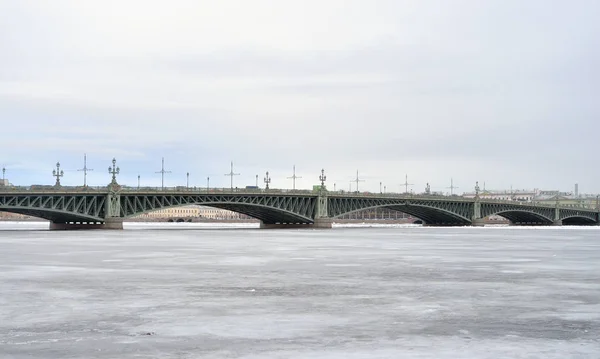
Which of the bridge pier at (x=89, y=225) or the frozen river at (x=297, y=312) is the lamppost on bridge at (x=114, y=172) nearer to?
the bridge pier at (x=89, y=225)

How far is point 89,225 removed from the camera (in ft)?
387

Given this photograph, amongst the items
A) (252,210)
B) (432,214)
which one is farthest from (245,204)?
(432,214)

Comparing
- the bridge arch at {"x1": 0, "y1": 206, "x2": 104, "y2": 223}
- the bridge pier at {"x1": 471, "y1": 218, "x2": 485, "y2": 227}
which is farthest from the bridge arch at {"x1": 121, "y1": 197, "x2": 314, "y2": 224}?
the bridge pier at {"x1": 471, "y1": 218, "x2": 485, "y2": 227}

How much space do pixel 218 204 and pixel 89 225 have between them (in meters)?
18.5

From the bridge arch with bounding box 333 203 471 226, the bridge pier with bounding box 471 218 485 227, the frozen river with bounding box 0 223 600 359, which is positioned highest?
the bridge arch with bounding box 333 203 471 226

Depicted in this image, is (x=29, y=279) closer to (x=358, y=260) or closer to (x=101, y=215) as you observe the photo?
(x=358, y=260)

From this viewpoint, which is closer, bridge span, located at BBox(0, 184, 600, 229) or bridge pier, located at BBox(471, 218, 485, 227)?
bridge span, located at BBox(0, 184, 600, 229)

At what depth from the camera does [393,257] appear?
48.1 meters

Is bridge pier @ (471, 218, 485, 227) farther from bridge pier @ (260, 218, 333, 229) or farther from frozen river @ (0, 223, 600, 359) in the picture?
frozen river @ (0, 223, 600, 359)

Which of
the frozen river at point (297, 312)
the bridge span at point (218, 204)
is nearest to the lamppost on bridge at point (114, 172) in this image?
the bridge span at point (218, 204)

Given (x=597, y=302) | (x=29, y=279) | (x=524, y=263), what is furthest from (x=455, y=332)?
(x=524, y=263)

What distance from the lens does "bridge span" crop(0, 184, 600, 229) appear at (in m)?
104

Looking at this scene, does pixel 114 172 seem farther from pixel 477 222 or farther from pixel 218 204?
pixel 477 222

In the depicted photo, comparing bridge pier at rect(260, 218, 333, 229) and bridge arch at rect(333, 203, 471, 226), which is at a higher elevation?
bridge arch at rect(333, 203, 471, 226)
